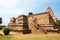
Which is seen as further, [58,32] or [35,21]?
[35,21]

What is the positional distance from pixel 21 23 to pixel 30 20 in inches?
86.0

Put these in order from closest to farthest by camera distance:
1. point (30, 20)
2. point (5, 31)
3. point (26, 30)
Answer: point (5, 31)
point (26, 30)
point (30, 20)

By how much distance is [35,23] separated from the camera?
27.7 m

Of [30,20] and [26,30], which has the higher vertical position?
[30,20]

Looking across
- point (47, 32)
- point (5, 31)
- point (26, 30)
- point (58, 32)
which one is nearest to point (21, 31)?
point (26, 30)

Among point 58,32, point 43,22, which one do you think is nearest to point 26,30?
point 43,22

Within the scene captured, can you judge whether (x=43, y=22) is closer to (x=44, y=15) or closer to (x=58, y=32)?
(x=44, y=15)

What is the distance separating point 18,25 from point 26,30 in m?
2.06

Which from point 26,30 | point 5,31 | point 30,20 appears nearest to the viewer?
point 5,31

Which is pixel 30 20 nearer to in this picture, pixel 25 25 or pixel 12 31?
pixel 25 25

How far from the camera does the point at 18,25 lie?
27500 millimetres

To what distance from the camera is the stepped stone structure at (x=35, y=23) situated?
26219 mm

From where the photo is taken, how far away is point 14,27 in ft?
91.4

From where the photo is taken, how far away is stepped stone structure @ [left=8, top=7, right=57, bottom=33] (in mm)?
26219
